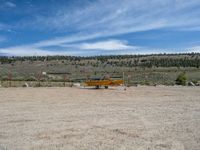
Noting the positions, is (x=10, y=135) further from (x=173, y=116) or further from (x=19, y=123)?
(x=173, y=116)

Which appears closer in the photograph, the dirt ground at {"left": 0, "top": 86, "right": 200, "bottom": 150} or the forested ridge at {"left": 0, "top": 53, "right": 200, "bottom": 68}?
the dirt ground at {"left": 0, "top": 86, "right": 200, "bottom": 150}

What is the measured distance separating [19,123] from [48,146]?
3.68m

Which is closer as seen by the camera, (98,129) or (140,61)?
(98,129)

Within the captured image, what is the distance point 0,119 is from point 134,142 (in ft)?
18.5

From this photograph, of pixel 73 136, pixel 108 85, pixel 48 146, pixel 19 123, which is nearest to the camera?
pixel 48 146

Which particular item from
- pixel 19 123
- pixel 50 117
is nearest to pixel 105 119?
pixel 50 117

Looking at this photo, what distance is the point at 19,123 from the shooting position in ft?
40.6

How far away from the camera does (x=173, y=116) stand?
14.5m

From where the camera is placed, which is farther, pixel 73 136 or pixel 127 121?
pixel 127 121

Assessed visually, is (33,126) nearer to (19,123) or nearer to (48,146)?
(19,123)

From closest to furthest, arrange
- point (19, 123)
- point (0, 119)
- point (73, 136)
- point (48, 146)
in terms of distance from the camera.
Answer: point (48, 146), point (73, 136), point (19, 123), point (0, 119)

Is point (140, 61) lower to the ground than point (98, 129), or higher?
higher

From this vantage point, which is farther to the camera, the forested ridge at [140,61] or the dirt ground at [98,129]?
the forested ridge at [140,61]

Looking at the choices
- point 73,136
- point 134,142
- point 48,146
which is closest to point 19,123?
point 73,136
